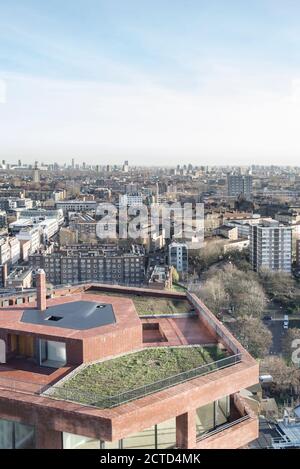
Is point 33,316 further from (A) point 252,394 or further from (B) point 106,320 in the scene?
(A) point 252,394

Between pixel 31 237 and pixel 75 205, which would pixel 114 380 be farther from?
pixel 75 205

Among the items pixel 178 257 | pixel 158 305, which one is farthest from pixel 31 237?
pixel 158 305

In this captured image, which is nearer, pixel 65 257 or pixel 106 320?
pixel 106 320

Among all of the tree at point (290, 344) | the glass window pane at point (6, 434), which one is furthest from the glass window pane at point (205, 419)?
the tree at point (290, 344)

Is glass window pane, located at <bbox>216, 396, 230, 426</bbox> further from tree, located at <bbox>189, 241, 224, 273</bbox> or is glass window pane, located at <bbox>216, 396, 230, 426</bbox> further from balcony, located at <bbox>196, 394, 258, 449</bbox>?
tree, located at <bbox>189, 241, 224, 273</bbox>

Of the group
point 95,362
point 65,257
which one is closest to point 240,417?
point 95,362
